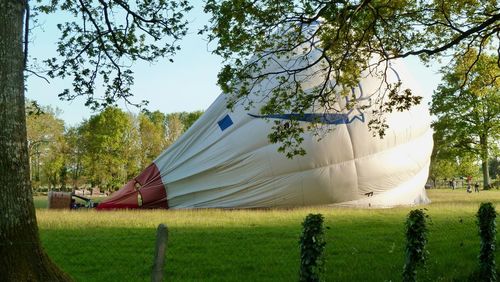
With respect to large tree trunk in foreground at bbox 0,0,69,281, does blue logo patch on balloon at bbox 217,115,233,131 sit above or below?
above

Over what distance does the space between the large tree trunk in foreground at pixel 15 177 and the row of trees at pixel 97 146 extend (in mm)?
41757

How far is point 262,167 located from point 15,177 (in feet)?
44.5

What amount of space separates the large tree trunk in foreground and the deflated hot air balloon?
1252 cm

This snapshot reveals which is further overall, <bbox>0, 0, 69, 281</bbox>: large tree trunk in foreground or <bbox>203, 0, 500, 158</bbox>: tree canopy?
<bbox>203, 0, 500, 158</bbox>: tree canopy

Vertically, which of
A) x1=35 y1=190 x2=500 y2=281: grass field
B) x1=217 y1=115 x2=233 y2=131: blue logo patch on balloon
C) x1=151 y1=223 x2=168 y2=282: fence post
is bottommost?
x1=35 y1=190 x2=500 y2=281: grass field

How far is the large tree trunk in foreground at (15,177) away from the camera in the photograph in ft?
17.1

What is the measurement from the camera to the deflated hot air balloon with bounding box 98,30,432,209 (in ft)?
60.6

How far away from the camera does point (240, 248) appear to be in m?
9.55

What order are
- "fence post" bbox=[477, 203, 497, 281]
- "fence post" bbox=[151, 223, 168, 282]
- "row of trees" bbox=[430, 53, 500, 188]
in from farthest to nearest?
"row of trees" bbox=[430, 53, 500, 188], "fence post" bbox=[477, 203, 497, 281], "fence post" bbox=[151, 223, 168, 282]

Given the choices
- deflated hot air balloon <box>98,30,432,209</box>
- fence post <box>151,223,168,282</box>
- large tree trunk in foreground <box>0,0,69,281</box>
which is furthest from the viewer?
deflated hot air balloon <box>98,30,432,209</box>

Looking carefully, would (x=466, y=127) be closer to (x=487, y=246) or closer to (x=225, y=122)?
(x=225, y=122)

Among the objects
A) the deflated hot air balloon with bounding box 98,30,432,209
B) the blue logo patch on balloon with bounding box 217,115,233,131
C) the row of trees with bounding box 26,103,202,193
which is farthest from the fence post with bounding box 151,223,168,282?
the row of trees with bounding box 26,103,202,193

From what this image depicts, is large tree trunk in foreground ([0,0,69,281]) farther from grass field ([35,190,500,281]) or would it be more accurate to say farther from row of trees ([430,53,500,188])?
row of trees ([430,53,500,188])

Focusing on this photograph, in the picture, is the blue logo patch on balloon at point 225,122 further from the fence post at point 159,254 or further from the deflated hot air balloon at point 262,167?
the fence post at point 159,254
